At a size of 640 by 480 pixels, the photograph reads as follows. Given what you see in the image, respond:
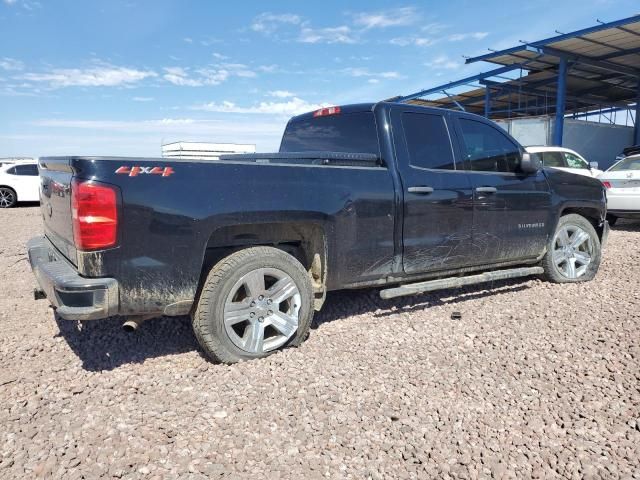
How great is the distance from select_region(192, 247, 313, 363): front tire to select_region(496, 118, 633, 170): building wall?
16.4 meters

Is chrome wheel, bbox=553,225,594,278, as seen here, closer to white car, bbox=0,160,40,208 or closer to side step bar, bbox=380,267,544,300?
side step bar, bbox=380,267,544,300

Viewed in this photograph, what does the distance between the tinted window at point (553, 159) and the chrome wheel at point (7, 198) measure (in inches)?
606

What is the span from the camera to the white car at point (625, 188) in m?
9.00

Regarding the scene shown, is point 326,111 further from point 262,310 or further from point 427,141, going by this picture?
point 262,310

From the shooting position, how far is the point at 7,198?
50.0ft

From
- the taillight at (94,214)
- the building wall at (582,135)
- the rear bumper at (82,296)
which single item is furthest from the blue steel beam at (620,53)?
the rear bumper at (82,296)

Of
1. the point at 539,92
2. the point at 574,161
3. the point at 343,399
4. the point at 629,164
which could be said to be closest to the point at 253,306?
the point at 343,399

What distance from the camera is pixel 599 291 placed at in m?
5.03

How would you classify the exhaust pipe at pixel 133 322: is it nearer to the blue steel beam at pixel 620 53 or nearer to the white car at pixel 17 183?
the white car at pixel 17 183

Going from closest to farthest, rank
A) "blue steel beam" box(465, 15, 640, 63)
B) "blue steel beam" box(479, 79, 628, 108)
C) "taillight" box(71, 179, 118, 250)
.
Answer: "taillight" box(71, 179, 118, 250)
"blue steel beam" box(465, 15, 640, 63)
"blue steel beam" box(479, 79, 628, 108)

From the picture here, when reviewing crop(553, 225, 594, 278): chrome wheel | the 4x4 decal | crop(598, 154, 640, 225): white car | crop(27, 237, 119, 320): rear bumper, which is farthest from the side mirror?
crop(598, 154, 640, 225): white car

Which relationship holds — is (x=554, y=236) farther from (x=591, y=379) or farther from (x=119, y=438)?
(x=119, y=438)

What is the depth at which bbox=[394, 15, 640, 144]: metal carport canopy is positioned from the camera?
15750mm

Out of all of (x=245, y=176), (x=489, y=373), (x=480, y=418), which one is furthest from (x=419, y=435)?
(x=245, y=176)
